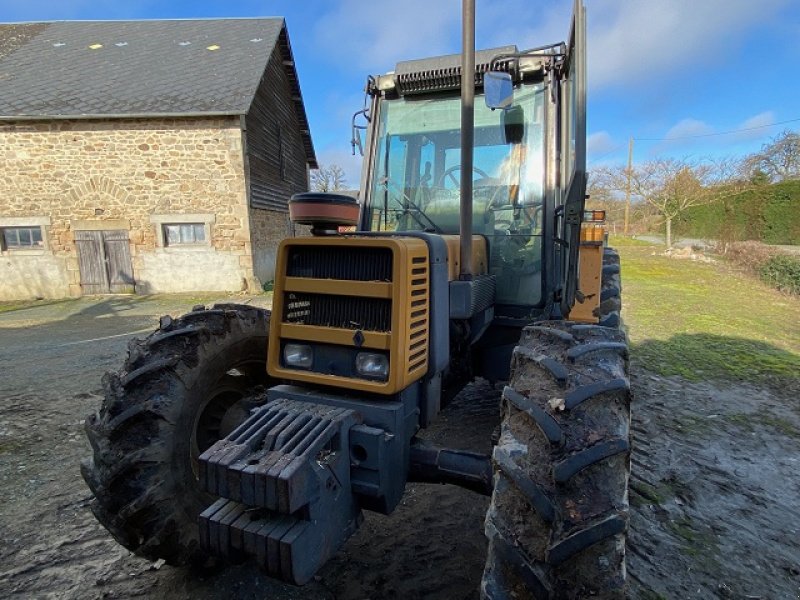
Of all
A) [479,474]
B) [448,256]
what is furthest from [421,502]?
[448,256]

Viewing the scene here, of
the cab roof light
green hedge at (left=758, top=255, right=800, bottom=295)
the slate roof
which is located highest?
the slate roof

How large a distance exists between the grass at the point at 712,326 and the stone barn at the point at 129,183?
934 centimetres

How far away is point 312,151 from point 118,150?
9.11 m

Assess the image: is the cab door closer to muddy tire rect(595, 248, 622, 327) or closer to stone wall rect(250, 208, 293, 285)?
muddy tire rect(595, 248, 622, 327)

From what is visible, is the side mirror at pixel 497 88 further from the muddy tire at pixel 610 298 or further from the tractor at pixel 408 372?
the muddy tire at pixel 610 298

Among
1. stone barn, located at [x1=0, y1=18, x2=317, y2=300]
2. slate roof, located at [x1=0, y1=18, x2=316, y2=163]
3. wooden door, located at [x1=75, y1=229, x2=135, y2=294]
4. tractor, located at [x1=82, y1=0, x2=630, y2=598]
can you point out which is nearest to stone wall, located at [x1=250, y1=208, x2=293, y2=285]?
stone barn, located at [x1=0, y1=18, x2=317, y2=300]

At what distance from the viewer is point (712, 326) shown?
7473mm

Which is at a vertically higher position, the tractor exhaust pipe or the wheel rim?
the tractor exhaust pipe

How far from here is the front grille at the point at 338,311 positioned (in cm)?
208

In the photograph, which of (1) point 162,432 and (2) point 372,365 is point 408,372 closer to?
(2) point 372,365

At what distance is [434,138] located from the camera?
3.25 meters

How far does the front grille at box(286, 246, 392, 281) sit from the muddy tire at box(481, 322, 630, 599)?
72cm

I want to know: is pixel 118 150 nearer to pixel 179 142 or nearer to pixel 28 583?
pixel 179 142

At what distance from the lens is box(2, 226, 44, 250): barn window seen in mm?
12555
